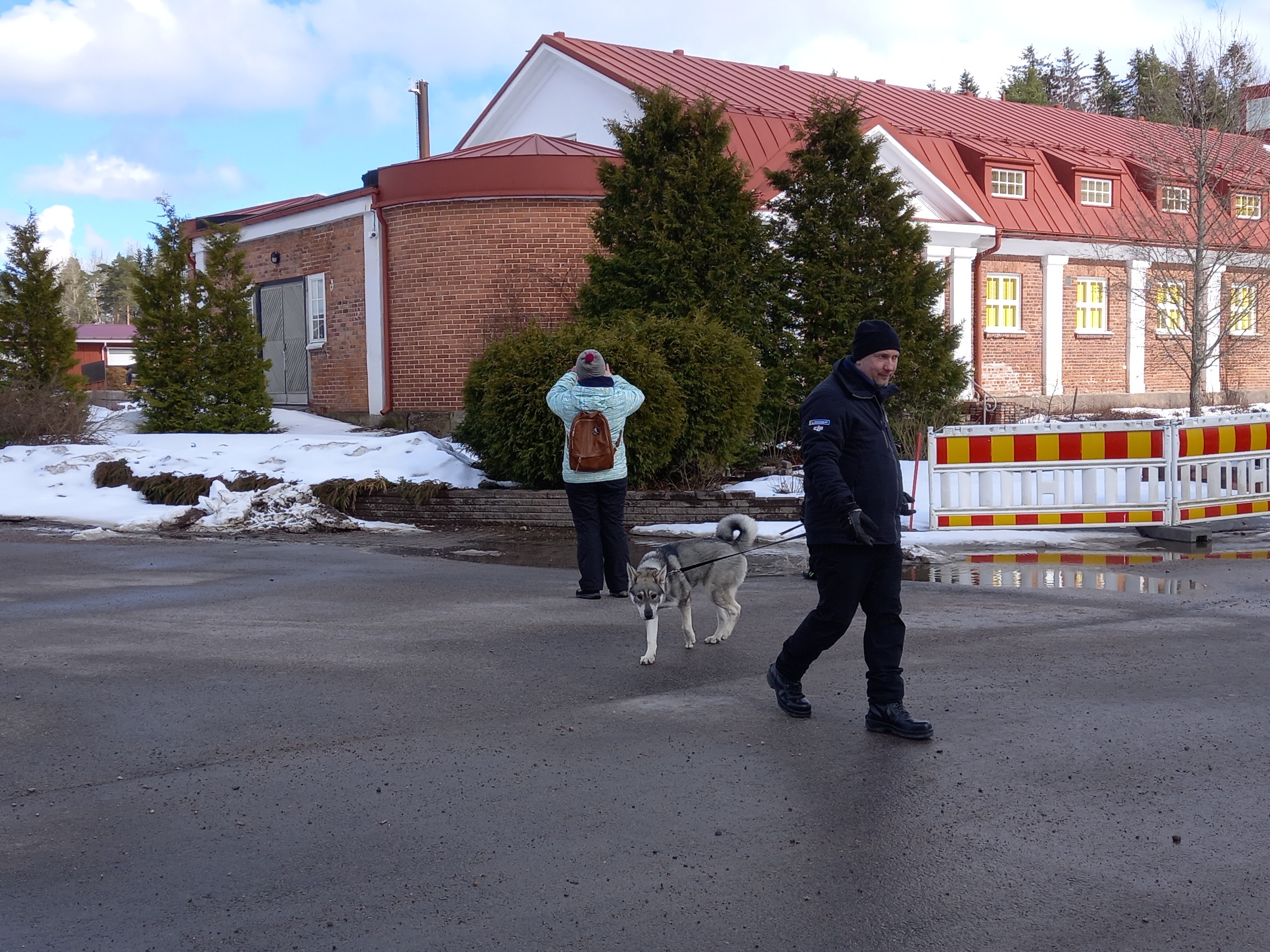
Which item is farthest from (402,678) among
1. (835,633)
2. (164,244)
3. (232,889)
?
(164,244)

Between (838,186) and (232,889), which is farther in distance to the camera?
(838,186)

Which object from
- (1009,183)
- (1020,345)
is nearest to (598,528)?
(1020,345)

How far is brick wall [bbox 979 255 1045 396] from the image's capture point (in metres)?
28.7

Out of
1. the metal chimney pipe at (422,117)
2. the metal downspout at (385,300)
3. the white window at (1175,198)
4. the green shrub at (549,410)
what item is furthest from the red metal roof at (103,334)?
the green shrub at (549,410)

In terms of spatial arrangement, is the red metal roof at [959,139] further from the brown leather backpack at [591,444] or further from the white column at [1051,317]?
the brown leather backpack at [591,444]

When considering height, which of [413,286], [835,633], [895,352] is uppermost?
[413,286]

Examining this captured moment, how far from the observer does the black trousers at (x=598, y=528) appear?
31.3 ft

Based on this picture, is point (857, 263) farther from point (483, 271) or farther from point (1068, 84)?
point (1068, 84)

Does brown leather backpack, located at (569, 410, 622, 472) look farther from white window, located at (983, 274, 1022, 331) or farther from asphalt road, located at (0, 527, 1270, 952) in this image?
white window, located at (983, 274, 1022, 331)

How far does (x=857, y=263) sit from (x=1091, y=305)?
49.5 ft

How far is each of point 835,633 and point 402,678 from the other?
249 cm

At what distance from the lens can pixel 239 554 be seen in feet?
39.0

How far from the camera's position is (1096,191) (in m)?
31.0

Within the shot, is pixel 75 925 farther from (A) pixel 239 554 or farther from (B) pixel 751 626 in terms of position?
(A) pixel 239 554
